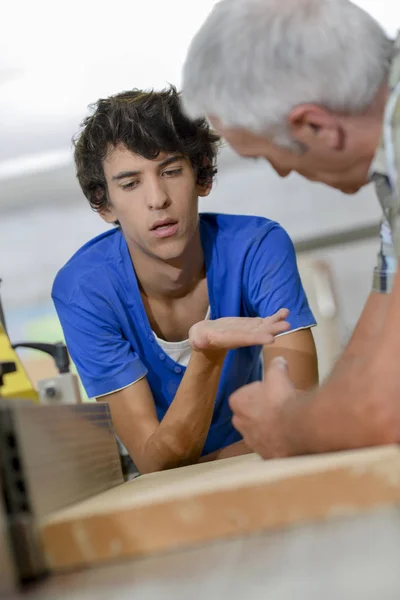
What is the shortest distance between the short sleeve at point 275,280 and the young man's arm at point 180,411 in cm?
20

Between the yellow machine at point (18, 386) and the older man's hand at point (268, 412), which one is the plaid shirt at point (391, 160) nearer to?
the older man's hand at point (268, 412)

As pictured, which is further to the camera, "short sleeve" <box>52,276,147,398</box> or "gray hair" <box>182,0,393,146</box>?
"short sleeve" <box>52,276,147,398</box>

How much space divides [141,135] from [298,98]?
2.06ft

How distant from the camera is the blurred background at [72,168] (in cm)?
296

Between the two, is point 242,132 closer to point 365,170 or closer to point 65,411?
point 365,170

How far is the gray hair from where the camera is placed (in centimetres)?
93

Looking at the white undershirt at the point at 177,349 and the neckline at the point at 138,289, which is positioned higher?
the neckline at the point at 138,289

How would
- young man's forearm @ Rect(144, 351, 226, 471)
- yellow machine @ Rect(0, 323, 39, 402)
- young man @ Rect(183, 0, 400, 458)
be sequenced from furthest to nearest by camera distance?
young man's forearm @ Rect(144, 351, 226, 471), yellow machine @ Rect(0, 323, 39, 402), young man @ Rect(183, 0, 400, 458)

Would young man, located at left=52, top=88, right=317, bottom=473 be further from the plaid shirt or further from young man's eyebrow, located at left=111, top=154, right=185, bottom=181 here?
the plaid shirt

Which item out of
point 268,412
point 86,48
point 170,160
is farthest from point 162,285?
point 86,48

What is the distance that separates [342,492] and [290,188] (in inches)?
113

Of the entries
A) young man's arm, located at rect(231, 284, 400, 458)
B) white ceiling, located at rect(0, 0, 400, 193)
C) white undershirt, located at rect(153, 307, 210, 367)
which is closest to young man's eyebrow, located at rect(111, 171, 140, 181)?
white undershirt, located at rect(153, 307, 210, 367)

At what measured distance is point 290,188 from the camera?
3.35 m

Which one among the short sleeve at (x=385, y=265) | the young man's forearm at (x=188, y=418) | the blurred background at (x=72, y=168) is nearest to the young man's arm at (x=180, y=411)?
the young man's forearm at (x=188, y=418)
